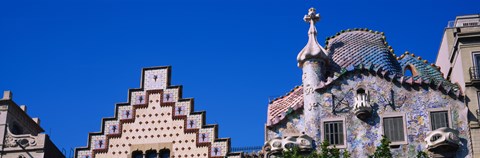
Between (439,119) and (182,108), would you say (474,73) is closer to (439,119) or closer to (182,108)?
(439,119)

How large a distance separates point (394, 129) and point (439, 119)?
155 centimetres

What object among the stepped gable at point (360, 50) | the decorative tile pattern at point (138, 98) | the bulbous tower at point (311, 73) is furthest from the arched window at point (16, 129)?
the stepped gable at point (360, 50)

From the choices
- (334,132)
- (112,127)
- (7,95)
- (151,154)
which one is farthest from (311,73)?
(7,95)

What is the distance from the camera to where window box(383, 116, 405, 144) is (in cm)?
3597

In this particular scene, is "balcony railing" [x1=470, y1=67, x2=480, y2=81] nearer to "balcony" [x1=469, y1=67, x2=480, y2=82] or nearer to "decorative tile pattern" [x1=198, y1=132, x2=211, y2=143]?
"balcony" [x1=469, y1=67, x2=480, y2=82]

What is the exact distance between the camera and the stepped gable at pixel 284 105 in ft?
123

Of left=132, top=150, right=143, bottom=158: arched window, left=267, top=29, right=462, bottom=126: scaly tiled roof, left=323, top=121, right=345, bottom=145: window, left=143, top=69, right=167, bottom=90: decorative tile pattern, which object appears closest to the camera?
left=323, top=121, right=345, bottom=145: window


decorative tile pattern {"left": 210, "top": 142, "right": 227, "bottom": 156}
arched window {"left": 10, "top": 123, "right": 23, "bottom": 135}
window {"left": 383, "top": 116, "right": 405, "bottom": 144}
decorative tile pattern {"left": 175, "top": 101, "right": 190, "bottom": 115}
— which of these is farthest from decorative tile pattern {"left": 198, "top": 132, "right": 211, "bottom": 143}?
arched window {"left": 10, "top": 123, "right": 23, "bottom": 135}

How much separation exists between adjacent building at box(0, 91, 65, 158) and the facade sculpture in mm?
8007

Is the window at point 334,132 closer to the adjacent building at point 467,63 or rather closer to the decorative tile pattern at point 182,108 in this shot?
the adjacent building at point 467,63

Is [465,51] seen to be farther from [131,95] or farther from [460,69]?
[131,95]

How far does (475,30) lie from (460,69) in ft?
5.30

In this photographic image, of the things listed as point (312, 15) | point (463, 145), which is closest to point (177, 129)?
point (312, 15)

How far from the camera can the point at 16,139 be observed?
38594mm
